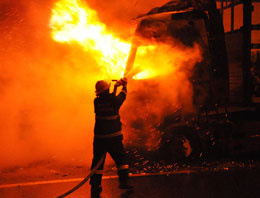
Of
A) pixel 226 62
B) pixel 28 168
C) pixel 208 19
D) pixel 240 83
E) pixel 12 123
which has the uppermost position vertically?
pixel 208 19

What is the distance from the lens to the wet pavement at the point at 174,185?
4.89m

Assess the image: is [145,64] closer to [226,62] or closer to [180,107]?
[180,107]

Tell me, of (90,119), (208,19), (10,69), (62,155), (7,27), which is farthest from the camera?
(10,69)

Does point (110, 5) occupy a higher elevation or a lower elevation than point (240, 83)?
higher

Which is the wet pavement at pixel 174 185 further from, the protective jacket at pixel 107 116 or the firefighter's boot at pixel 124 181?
the protective jacket at pixel 107 116

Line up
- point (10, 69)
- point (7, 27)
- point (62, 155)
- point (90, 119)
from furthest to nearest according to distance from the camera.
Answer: point (10, 69) → point (7, 27) → point (90, 119) → point (62, 155)

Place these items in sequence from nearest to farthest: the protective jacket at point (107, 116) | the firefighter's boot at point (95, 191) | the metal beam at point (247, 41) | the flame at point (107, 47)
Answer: the firefighter's boot at point (95, 191) < the protective jacket at point (107, 116) < the flame at point (107, 47) < the metal beam at point (247, 41)

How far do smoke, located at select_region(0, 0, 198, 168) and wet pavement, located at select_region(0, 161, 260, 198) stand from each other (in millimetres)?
1403

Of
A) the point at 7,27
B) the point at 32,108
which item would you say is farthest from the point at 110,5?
the point at 32,108

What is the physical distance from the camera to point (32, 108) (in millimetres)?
9883

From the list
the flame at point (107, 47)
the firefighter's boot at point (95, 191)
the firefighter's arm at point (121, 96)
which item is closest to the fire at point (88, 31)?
the flame at point (107, 47)

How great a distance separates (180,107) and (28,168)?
3.37m

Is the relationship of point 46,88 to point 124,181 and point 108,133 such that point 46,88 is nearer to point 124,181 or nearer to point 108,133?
point 108,133

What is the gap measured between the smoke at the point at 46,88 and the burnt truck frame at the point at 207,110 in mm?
408
